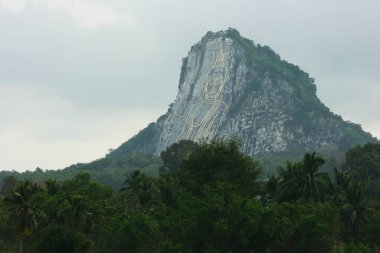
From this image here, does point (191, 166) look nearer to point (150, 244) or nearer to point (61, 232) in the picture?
point (150, 244)

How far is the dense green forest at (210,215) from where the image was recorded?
91.2 metres

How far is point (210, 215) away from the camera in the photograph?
9456 cm

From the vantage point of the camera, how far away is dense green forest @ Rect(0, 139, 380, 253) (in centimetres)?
9119

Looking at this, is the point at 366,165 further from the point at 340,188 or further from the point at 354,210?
the point at 354,210

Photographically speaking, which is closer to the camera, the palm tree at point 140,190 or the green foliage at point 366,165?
the palm tree at point 140,190

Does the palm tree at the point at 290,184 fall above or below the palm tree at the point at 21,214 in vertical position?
above

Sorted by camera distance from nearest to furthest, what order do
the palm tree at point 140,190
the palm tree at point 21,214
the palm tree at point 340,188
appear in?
the palm tree at point 21,214 < the palm tree at point 340,188 < the palm tree at point 140,190

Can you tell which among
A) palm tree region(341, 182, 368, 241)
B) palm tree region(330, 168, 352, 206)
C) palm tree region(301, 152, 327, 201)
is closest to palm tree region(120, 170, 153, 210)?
palm tree region(301, 152, 327, 201)

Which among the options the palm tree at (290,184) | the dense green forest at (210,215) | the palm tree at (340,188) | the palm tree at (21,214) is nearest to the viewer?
the palm tree at (21,214)

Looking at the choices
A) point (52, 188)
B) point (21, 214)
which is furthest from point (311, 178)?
point (52, 188)

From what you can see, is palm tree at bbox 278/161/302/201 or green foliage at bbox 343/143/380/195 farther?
green foliage at bbox 343/143/380/195

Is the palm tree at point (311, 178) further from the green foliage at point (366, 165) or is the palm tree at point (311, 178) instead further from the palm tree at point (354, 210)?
the green foliage at point (366, 165)

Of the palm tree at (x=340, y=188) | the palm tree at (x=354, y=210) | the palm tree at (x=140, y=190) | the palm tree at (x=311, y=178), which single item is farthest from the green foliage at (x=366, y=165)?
the palm tree at (x=140, y=190)

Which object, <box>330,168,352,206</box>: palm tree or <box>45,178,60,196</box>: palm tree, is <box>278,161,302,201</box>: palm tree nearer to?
<box>330,168,352,206</box>: palm tree
